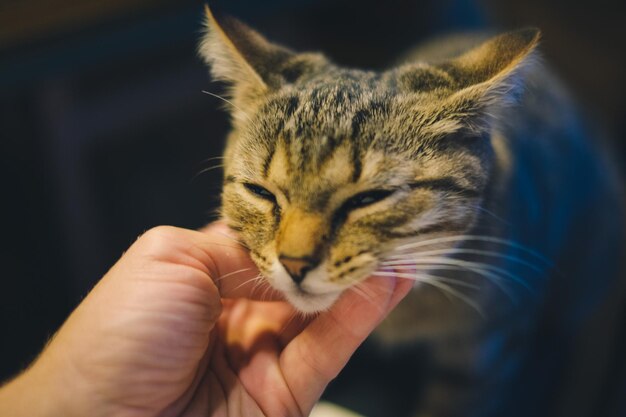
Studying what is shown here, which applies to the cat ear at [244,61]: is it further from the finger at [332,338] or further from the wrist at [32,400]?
the wrist at [32,400]

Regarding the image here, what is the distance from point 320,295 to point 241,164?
26cm

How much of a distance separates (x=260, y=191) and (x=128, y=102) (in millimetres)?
1011

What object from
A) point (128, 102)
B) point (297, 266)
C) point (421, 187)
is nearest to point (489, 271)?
point (421, 187)

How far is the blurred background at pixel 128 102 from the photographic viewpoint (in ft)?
3.85

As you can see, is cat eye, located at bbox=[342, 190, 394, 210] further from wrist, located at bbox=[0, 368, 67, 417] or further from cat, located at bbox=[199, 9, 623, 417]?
wrist, located at bbox=[0, 368, 67, 417]

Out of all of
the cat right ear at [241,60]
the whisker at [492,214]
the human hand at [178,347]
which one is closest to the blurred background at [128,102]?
the cat right ear at [241,60]

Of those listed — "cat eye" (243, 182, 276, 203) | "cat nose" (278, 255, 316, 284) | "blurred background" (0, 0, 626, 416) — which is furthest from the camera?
"blurred background" (0, 0, 626, 416)

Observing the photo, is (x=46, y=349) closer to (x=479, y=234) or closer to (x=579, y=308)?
(x=479, y=234)

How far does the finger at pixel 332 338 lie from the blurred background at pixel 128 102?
17.5 inches

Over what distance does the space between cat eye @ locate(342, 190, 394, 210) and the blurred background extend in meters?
0.45

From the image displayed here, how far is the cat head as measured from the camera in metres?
0.77

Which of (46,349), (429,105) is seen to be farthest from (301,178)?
(46,349)

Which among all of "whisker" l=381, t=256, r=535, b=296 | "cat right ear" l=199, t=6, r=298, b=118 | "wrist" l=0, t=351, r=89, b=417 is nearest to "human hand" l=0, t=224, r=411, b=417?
"wrist" l=0, t=351, r=89, b=417

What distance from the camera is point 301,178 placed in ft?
2.57
